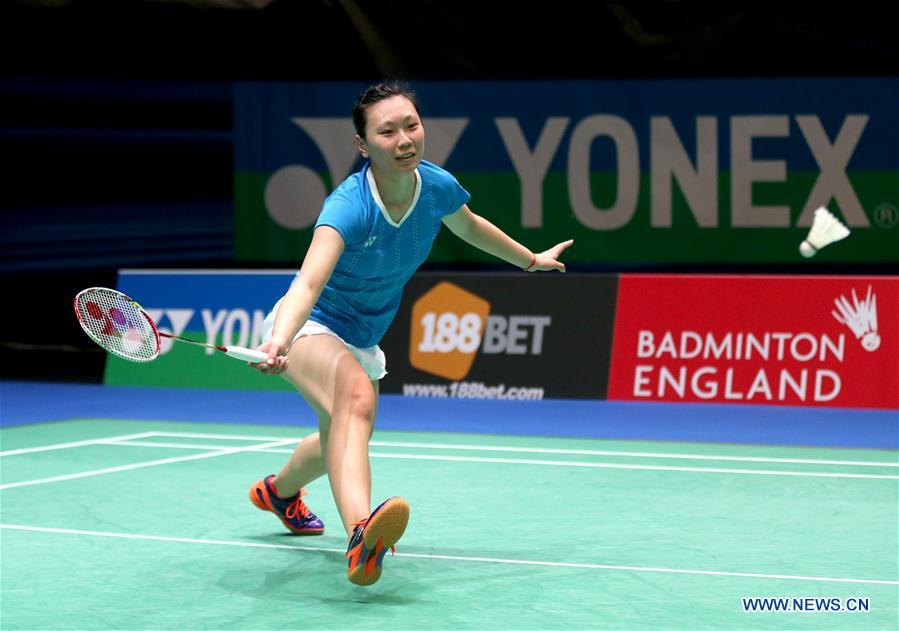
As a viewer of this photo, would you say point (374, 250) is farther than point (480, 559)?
No

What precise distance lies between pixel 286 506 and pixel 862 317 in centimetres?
479

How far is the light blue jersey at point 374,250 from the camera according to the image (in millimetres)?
4016

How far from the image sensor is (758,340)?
331 inches

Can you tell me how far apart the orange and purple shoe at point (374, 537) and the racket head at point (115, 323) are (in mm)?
932

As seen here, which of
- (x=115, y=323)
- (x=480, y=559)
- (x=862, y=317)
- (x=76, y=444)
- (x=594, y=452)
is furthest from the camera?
(x=862, y=317)

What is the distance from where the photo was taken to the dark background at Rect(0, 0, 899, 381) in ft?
34.0

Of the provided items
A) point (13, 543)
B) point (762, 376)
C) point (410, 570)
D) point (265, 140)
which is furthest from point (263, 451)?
point (265, 140)

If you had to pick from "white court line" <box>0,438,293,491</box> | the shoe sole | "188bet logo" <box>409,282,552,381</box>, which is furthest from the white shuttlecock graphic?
the shoe sole

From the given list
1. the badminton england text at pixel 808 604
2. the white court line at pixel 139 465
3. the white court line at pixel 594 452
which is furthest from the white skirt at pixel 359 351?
the white court line at pixel 594 452

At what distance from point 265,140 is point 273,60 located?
0.64 metres

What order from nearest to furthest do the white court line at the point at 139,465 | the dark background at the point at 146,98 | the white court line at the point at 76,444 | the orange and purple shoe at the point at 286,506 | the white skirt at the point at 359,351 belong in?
the white skirt at the point at 359,351 < the orange and purple shoe at the point at 286,506 < the white court line at the point at 139,465 < the white court line at the point at 76,444 < the dark background at the point at 146,98

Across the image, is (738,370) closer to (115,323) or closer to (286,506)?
(286,506)

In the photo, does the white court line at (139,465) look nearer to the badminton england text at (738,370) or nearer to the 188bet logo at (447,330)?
the 188bet logo at (447,330)

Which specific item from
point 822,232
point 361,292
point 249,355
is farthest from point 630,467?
point 249,355
